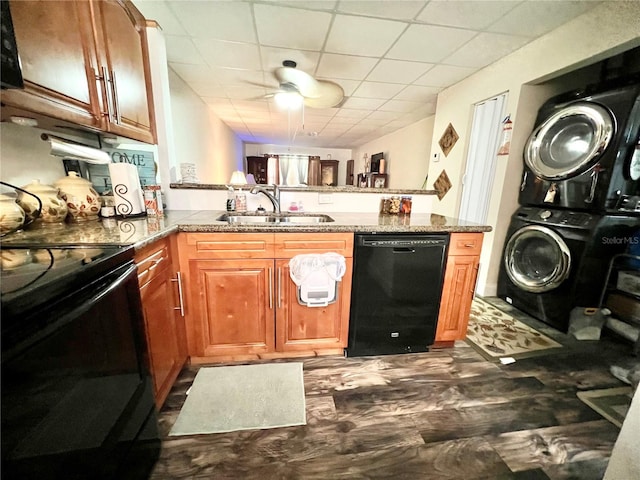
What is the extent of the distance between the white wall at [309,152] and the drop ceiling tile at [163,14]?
5.84m

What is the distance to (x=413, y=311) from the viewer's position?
1.64m

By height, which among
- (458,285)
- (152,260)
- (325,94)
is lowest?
(458,285)

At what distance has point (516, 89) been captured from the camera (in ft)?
7.36

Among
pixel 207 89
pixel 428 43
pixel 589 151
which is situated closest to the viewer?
pixel 589 151

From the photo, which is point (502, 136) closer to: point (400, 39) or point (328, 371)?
point (400, 39)

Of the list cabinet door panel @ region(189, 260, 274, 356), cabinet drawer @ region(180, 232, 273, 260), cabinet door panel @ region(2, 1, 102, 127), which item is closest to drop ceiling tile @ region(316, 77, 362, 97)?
cabinet door panel @ region(2, 1, 102, 127)

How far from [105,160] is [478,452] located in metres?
2.52

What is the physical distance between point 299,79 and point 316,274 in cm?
217

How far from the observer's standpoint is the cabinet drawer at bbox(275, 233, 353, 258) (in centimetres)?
144

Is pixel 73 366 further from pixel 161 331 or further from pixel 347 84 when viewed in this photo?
pixel 347 84

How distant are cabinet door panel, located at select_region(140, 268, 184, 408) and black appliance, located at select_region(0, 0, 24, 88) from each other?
0.81 meters

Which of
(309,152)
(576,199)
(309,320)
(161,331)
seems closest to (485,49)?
(576,199)

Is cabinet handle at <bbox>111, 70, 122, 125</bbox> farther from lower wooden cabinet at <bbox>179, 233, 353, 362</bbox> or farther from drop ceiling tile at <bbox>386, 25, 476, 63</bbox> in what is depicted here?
drop ceiling tile at <bbox>386, 25, 476, 63</bbox>

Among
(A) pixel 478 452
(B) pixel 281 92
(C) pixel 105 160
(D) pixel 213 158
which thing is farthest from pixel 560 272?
(D) pixel 213 158
